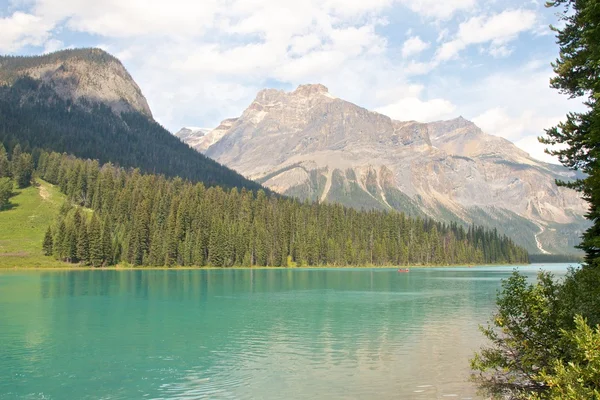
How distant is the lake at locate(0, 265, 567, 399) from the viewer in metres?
31.7

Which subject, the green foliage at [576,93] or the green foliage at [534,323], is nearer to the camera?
the green foliage at [534,323]

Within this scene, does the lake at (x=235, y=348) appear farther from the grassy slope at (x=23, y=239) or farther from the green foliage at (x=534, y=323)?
the grassy slope at (x=23, y=239)

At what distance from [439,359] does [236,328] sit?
77.9 feet

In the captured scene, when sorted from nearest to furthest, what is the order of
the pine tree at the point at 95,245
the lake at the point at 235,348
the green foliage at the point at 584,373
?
the green foliage at the point at 584,373, the lake at the point at 235,348, the pine tree at the point at 95,245

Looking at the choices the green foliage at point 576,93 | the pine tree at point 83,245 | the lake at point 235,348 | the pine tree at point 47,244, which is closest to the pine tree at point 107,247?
the pine tree at point 83,245

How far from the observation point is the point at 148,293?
3716 inches

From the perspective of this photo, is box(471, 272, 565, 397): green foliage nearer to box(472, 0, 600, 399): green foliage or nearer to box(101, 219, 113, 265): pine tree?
box(472, 0, 600, 399): green foliage

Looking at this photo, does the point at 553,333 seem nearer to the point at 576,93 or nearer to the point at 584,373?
the point at 584,373

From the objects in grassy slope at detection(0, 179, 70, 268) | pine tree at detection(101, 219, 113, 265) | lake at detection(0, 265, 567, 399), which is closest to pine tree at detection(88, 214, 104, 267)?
pine tree at detection(101, 219, 113, 265)

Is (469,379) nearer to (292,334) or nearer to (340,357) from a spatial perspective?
(340,357)

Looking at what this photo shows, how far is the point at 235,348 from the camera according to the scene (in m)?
44.2

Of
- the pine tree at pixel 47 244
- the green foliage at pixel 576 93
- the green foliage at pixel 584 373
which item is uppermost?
the green foliage at pixel 576 93

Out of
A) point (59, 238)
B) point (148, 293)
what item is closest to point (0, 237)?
point (59, 238)

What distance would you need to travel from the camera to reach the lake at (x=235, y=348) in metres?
31.7
